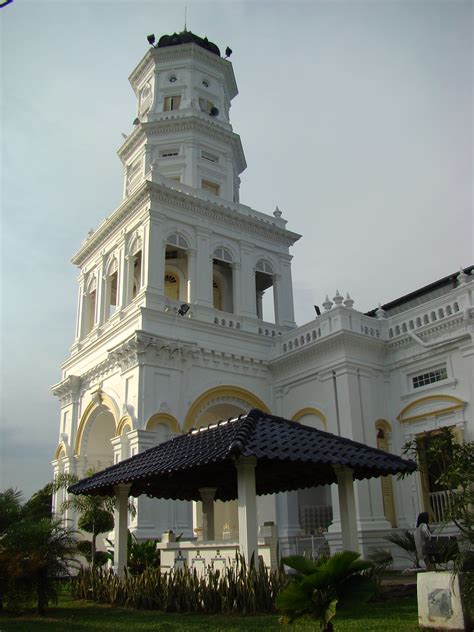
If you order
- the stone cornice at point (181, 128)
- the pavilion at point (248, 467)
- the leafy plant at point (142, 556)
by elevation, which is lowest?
the leafy plant at point (142, 556)

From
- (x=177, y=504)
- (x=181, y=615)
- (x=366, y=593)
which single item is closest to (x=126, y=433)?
(x=177, y=504)

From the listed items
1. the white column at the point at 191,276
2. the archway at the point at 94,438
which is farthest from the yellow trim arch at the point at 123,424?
the white column at the point at 191,276

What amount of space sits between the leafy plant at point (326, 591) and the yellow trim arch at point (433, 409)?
12541 millimetres

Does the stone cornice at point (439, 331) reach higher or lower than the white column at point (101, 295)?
lower

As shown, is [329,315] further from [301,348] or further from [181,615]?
[181,615]

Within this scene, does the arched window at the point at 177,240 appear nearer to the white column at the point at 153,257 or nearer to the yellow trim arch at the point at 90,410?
the white column at the point at 153,257

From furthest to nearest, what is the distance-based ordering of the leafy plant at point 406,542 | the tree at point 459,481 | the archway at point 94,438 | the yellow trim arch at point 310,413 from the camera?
1. the archway at point 94,438
2. the yellow trim arch at point 310,413
3. the leafy plant at point 406,542
4. the tree at point 459,481

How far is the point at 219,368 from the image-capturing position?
76.4 ft

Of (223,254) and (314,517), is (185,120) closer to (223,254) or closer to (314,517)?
(223,254)

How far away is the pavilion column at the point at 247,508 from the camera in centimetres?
1044

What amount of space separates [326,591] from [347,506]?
15.7ft

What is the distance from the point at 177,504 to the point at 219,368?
5.30 m

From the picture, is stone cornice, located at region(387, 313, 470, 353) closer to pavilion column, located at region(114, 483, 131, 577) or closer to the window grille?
the window grille

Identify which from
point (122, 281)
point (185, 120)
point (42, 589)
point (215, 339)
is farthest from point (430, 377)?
point (185, 120)
